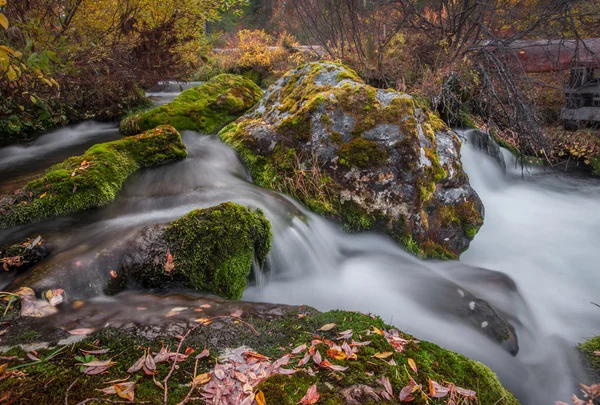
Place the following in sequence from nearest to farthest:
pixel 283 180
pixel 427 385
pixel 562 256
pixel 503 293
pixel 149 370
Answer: pixel 149 370 → pixel 427 385 → pixel 503 293 → pixel 283 180 → pixel 562 256

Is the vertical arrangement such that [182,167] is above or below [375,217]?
above

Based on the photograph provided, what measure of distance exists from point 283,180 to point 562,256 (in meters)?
4.72

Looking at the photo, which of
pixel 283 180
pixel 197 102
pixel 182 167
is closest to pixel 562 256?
pixel 283 180

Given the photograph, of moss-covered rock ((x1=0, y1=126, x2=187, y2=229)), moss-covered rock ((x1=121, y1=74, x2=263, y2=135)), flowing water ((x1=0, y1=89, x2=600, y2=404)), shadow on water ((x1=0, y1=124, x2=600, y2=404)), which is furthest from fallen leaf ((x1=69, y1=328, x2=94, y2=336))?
moss-covered rock ((x1=121, y1=74, x2=263, y2=135))

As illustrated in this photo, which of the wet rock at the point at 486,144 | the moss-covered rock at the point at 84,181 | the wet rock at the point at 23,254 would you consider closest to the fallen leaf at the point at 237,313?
the wet rock at the point at 23,254

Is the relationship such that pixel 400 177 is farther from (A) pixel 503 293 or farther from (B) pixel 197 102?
(B) pixel 197 102

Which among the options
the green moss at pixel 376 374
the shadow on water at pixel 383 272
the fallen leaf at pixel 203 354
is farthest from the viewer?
the shadow on water at pixel 383 272

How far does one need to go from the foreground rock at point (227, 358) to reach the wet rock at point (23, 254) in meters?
0.88

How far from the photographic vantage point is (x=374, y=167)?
4.66 metres

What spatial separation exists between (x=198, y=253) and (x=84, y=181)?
1900mm

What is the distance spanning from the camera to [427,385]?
6.26 feet

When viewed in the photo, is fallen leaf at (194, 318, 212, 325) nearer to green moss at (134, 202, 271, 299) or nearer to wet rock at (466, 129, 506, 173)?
green moss at (134, 202, 271, 299)

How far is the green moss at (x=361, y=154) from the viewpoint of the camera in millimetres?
4656

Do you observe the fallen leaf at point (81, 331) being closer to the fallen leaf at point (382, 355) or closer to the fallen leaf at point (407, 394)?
the fallen leaf at point (382, 355)
